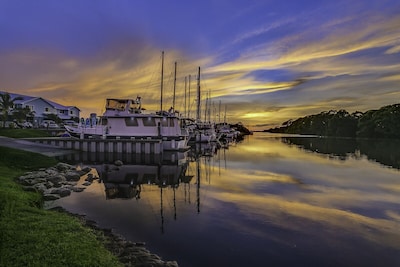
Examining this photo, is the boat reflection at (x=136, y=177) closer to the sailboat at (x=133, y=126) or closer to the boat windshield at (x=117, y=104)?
the sailboat at (x=133, y=126)

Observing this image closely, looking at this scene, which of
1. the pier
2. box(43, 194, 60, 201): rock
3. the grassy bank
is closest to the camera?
the grassy bank

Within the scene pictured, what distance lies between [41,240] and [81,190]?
10.5 m

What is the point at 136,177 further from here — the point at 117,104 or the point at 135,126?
the point at 117,104

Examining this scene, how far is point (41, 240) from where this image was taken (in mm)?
7328

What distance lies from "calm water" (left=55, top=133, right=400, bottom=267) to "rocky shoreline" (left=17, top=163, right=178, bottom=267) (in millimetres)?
666

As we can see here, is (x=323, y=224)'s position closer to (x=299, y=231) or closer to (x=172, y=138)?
Answer: (x=299, y=231)

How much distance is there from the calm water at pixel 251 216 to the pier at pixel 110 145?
11.1m

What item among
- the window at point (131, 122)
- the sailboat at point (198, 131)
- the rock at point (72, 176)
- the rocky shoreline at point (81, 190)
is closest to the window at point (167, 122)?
the window at point (131, 122)

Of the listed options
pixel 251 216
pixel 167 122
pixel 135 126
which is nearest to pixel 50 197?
pixel 251 216

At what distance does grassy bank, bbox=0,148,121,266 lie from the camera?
6.33 m

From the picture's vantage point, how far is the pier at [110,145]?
3603cm

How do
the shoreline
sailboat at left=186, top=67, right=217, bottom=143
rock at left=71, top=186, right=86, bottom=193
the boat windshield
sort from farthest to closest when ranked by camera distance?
sailboat at left=186, top=67, right=217, bottom=143 < the boat windshield < rock at left=71, top=186, right=86, bottom=193 < the shoreline

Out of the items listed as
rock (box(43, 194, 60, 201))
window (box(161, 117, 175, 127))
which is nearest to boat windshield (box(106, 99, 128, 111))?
window (box(161, 117, 175, 127))

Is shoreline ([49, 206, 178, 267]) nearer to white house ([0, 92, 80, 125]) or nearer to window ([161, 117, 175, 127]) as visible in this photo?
window ([161, 117, 175, 127])
